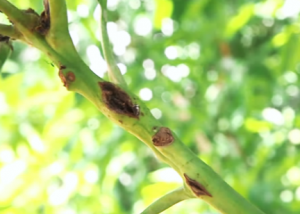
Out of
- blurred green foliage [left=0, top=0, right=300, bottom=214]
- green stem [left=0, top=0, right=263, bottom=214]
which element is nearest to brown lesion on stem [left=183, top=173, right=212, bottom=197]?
green stem [left=0, top=0, right=263, bottom=214]

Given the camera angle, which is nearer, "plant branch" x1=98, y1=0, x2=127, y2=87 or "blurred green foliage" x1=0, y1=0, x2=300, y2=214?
"plant branch" x1=98, y1=0, x2=127, y2=87

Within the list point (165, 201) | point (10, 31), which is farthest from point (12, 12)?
point (165, 201)

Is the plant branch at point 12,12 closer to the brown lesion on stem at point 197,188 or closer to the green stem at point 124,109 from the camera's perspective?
the green stem at point 124,109

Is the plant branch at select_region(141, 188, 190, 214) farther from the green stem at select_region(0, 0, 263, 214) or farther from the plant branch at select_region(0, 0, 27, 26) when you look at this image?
the plant branch at select_region(0, 0, 27, 26)

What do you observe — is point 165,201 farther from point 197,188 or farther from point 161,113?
point 161,113

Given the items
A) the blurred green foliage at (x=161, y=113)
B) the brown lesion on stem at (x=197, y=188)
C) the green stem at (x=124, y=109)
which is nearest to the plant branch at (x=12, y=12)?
the green stem at (x=124, y=109)

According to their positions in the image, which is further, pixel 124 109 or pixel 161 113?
pixel 161 113
